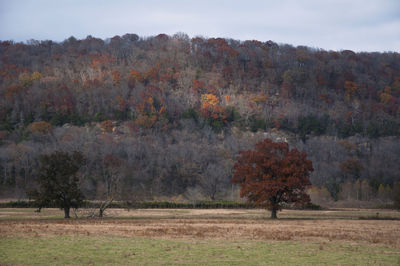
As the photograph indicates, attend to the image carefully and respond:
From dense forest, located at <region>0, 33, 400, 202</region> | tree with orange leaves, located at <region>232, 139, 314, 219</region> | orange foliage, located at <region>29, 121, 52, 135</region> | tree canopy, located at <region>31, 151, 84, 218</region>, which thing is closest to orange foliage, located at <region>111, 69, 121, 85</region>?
dense forest, located at <region>0, 33, 400, 202</region>

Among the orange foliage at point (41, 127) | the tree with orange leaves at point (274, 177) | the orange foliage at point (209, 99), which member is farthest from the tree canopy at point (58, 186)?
the orange foliage at point (209, 99)

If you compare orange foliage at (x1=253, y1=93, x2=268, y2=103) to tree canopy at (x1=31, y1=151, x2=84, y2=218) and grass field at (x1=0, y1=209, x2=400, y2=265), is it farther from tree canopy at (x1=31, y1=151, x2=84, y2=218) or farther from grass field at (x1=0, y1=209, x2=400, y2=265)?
grass field at (x1=0, y1=209, x2=400, y2=265)

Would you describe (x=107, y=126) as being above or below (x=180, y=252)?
above

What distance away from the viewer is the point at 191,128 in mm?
162250

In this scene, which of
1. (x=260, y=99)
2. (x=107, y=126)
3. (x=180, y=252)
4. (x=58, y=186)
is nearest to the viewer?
(x=180, y=252)

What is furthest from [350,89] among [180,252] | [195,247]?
[180,252]

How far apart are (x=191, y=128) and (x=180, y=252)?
139 metres

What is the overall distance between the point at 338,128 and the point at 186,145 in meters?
58.2

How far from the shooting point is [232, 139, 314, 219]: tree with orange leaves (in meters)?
53.0

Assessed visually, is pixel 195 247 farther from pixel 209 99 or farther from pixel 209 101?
pixel 209 99

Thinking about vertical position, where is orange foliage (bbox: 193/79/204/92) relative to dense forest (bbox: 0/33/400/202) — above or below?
above

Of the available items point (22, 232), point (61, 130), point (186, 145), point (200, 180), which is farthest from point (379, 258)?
point (61, 130)

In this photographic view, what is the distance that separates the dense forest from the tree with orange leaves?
4669 cm

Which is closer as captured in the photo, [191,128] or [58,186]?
[58,186]
